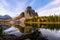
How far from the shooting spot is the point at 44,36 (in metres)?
3.69

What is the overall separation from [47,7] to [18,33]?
2.15ft

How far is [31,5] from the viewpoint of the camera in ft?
12.5

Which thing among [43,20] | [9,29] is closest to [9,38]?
[9,29]

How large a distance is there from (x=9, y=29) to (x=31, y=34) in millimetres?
394

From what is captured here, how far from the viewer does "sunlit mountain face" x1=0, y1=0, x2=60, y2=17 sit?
146 inches

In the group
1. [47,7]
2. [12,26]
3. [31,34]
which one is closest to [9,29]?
[12,26]

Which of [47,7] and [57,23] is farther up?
[47,7]

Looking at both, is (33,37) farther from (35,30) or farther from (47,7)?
(47,7)

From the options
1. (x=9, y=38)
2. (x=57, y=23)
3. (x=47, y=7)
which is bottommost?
(x=9, y=38)

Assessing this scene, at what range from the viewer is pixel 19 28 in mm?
3768

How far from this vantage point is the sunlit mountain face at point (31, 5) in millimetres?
3707

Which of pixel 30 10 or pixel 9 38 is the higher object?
pixel 30 10

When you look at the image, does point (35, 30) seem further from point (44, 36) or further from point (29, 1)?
point (29, 1)

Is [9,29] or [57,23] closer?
[57,23]
